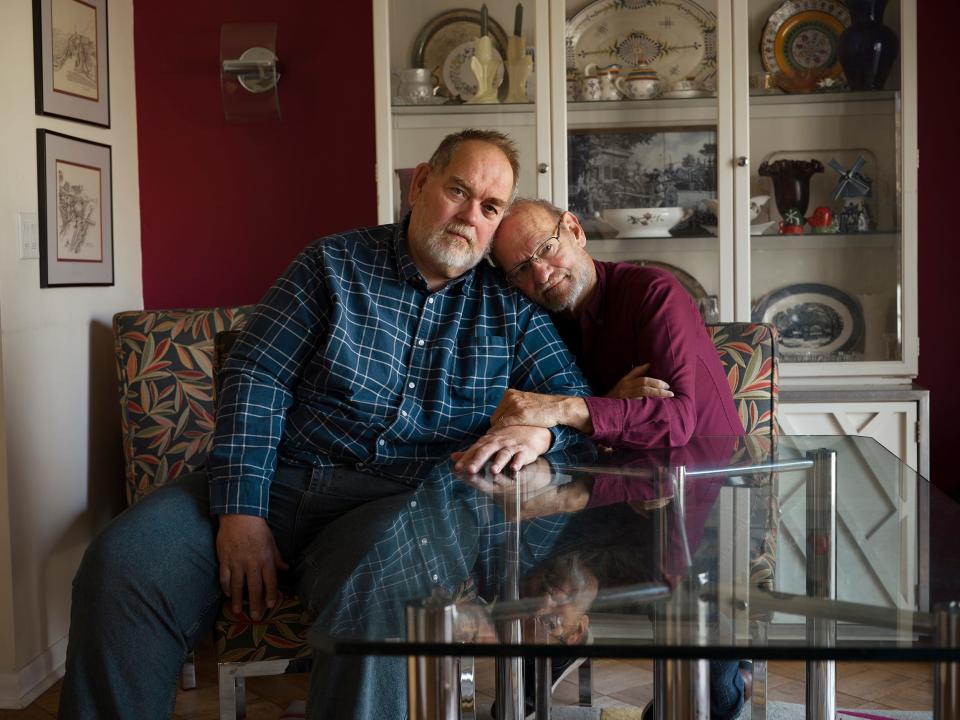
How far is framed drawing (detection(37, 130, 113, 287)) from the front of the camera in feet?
8.52

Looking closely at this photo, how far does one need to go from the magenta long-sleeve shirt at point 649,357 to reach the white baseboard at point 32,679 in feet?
4.57

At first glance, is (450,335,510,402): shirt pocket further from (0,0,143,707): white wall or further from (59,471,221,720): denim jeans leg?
(0,0,143,707): white wall

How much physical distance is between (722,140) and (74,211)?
1740mm

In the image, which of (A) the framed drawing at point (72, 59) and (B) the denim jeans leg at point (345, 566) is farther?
(A) the framed drawing at point (72, 59)

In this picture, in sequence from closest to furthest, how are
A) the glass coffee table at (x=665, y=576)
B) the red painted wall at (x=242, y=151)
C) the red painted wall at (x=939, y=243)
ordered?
the glass coffee table at (x=665, y=576)
the red painted wall at (x=939, y=243)
the red painted wall at (x=242, y=151)

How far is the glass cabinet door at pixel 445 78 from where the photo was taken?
2.90 metres

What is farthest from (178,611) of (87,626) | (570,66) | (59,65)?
(570,66)

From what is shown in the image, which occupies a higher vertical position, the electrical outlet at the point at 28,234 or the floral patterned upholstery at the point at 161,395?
the electrical outlet at the point at 28,234

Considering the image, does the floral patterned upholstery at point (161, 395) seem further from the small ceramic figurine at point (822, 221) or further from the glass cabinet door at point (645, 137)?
the small ceramic figurine at point (822, 221)

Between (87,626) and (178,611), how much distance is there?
14 cm

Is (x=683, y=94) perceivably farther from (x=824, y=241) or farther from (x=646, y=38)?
(x=824, y=241)

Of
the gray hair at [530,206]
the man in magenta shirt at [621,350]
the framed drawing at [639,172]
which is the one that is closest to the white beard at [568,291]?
the man in magenta shirt at [621,350]

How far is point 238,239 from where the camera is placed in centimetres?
329

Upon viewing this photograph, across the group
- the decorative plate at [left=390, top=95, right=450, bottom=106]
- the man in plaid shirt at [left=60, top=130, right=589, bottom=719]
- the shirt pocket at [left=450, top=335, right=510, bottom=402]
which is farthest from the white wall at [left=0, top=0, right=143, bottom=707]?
the shirt pocket at [left=450, top=335, right=510, bottom=402]
